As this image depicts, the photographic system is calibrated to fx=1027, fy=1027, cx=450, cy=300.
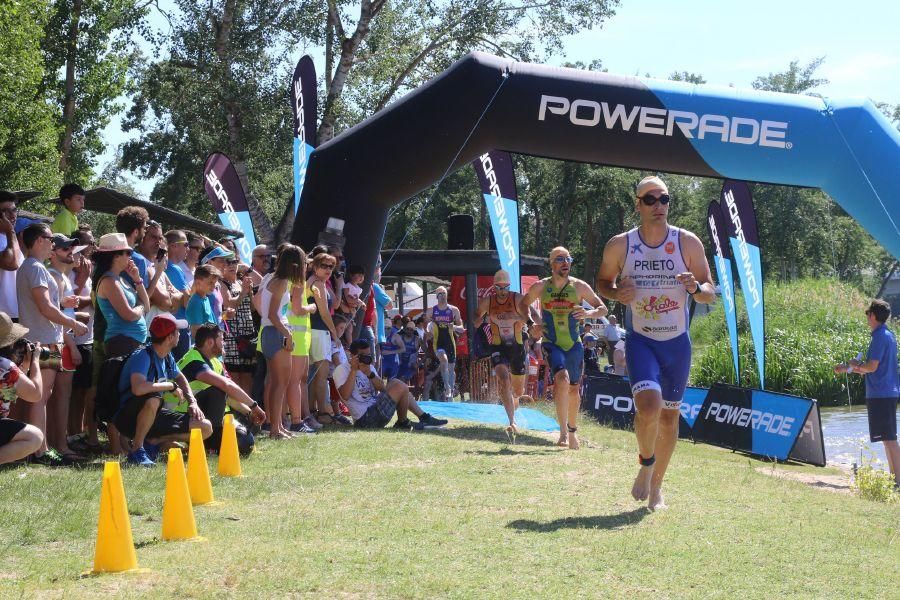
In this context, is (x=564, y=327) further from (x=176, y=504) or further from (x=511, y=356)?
(x=176, y=504)

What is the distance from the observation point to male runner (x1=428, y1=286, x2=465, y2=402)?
19406mm

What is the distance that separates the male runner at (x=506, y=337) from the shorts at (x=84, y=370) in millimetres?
4226

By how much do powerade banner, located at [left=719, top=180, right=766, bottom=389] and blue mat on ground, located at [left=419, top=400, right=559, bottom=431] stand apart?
14.4ft

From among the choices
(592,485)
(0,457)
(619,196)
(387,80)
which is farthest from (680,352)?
(619,196)

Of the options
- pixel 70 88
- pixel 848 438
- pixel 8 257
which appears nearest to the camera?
pixel 8 257

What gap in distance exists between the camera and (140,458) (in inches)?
310

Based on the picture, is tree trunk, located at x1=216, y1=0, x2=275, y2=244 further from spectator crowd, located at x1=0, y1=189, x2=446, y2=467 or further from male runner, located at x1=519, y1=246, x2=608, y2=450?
male runner, located at x1=519, y1=246, x2=608, y2=450

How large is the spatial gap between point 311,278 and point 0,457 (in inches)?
207

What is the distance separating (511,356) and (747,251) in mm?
7133

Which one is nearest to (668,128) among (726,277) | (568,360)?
(568,360)

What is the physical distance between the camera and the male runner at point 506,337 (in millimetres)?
11406

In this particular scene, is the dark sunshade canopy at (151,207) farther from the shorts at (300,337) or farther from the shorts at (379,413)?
the shorts at (300,337)

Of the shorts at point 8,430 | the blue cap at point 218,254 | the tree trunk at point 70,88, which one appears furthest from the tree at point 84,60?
the shorts at point 8,430

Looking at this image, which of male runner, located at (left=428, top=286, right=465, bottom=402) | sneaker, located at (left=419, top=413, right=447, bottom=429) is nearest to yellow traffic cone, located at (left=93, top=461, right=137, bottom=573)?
sneaker, located at (left=419, top=413, right=447, bottom=429)
